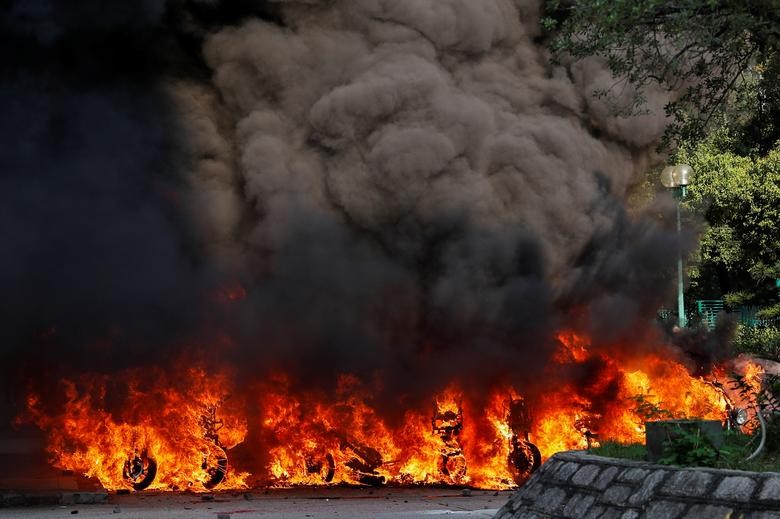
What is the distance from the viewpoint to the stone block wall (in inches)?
270

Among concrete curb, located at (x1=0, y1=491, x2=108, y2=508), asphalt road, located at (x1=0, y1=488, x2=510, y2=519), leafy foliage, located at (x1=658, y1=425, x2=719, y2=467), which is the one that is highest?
leafy foliage, located at (x1=658, y1=425, x2=719, y2=467)

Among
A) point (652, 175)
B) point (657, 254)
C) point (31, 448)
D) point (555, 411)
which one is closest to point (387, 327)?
point (555, 411)

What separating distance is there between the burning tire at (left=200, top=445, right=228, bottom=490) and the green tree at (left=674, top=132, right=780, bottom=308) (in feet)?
70.5

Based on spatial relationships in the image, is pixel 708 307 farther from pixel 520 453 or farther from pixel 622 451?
pixel 622 451

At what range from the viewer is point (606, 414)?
54.2 feet

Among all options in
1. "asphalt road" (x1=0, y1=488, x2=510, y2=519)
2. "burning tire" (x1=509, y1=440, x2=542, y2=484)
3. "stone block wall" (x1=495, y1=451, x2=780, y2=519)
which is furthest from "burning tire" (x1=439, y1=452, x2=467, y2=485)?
"stone block wall" (x1=495, y1=451, x2=780, y2=519)

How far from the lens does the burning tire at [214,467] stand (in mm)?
14995

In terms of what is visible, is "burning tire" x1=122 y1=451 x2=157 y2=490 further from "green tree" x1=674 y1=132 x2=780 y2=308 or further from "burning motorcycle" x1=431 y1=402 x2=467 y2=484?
"green tree" x1=674 y1=132 x2=780 y2=308

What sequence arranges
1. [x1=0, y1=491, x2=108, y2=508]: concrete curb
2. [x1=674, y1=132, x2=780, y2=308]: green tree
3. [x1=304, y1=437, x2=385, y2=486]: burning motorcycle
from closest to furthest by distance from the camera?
[x1=0, y1=491, x2=108, y2=508]: concrete curb → [x1=304, y1=437, x2=385, y2=486]: burning motorcycle → [x1=674, y1=132, x2=780, y2=308]: green tree

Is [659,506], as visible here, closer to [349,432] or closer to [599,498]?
[599,498]

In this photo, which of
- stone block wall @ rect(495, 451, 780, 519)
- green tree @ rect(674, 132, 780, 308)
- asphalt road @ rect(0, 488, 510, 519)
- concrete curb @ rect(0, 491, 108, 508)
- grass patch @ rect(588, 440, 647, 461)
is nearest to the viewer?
stone block wall @ rect(495, 451, 780, 519)

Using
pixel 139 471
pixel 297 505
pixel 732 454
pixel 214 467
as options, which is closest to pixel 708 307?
pixel 214 467

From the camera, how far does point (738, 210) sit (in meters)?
34.4

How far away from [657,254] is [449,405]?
519cm
